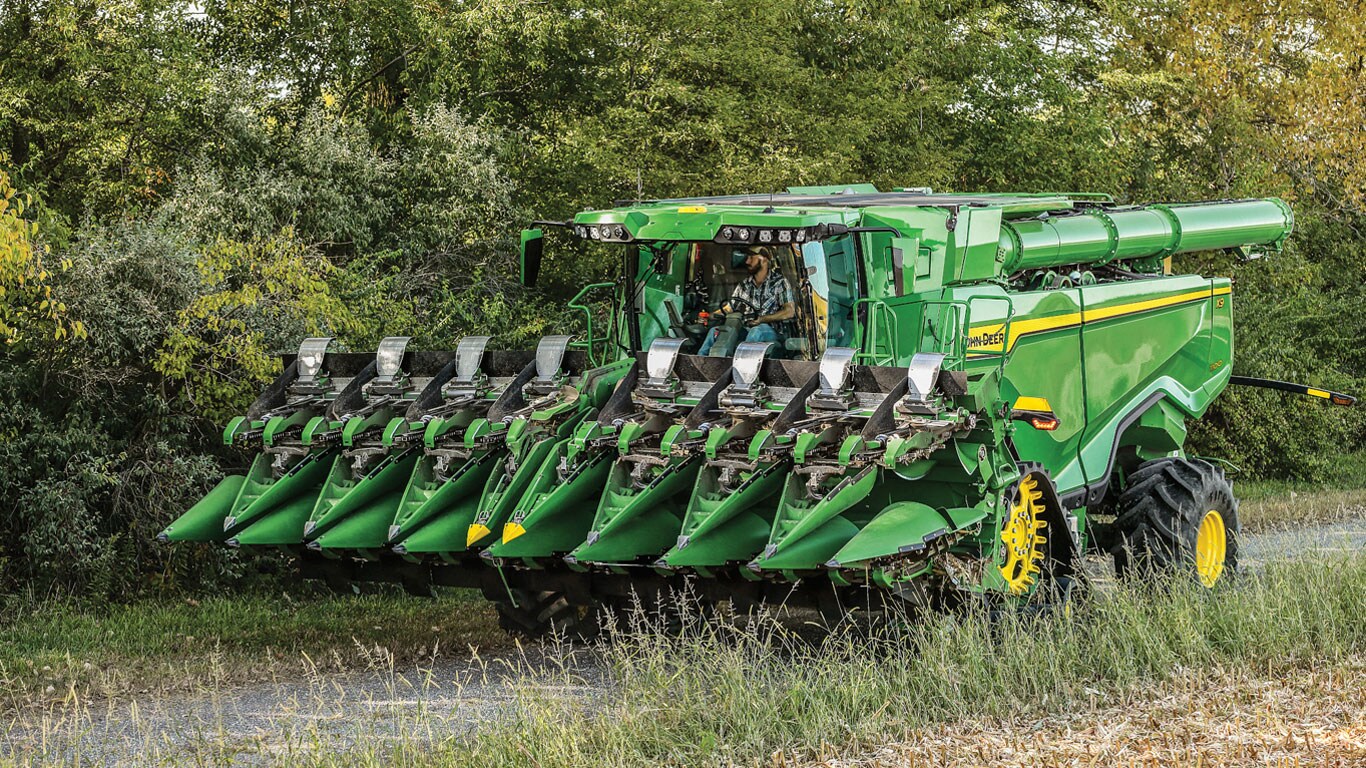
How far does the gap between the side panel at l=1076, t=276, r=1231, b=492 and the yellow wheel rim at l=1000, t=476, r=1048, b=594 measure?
2.73 feet

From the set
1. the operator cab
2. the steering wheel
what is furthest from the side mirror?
the steering wheel

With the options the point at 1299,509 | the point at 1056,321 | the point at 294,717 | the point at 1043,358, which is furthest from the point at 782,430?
the point at 1299,509

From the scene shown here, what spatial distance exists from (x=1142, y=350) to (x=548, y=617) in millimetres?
4786

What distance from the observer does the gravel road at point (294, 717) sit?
23.2 ft

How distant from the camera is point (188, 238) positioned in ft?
45.0

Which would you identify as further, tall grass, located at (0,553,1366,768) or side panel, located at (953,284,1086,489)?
side panel, located at (953,284,1086,489)

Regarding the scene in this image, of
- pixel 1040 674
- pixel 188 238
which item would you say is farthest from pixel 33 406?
pixel 1040 674

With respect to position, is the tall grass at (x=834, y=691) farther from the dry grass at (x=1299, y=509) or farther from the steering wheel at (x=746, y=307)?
the dry grass at (x=1299, y=509)

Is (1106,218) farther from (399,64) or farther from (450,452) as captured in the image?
(399,64)

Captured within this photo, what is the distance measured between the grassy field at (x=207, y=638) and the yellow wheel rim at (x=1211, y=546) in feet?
16.7

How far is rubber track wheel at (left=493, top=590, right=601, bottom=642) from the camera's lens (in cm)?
1005

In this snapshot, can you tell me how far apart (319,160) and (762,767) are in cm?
1058

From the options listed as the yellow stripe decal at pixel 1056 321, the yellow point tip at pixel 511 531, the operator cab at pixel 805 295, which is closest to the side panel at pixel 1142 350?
Answer: the yellow stripe decal at pixel 1056 321

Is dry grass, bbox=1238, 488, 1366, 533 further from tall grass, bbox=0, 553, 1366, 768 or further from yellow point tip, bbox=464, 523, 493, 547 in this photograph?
yellow point tip, bbox=464, 523, 493, 547
